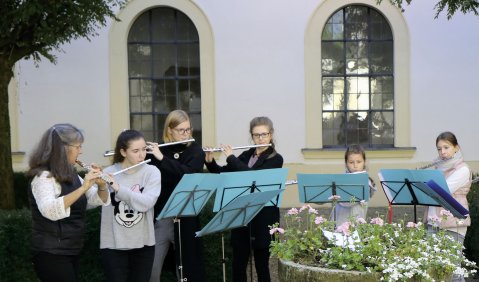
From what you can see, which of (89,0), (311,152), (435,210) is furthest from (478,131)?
(89,0)

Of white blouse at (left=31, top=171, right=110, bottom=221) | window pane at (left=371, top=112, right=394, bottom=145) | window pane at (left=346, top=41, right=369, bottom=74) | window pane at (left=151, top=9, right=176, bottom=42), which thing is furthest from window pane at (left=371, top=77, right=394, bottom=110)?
white blouse at (left=31, top=171, right=110, bottom=221)

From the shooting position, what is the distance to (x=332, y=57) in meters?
11.4

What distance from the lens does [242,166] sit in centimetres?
503

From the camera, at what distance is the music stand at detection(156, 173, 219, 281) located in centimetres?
415

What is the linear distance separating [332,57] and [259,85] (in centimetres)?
146

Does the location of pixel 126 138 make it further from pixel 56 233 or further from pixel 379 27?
pixel 379 27

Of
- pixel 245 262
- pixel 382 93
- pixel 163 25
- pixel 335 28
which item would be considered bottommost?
pixel 245 262

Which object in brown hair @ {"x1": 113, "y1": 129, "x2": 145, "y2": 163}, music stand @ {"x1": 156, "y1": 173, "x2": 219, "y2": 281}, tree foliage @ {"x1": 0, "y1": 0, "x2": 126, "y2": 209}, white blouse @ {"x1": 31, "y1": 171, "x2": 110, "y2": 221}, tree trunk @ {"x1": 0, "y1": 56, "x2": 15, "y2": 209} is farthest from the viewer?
tree trunk @ {"x1": 0, "y1": 56, "x2": 15, "y2": 209}

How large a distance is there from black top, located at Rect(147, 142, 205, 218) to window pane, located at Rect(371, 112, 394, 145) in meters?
7.15

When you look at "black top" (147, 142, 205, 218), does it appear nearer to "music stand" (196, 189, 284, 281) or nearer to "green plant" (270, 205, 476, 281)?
"music stand" (196, 189, 284, 281)

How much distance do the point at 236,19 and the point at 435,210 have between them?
6.33 metres

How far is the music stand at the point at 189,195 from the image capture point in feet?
13.6

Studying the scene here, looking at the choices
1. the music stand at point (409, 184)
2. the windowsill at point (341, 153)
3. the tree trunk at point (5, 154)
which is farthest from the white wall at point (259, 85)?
the music stand at point (409, 184)

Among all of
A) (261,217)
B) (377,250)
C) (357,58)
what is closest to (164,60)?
(357,58)
